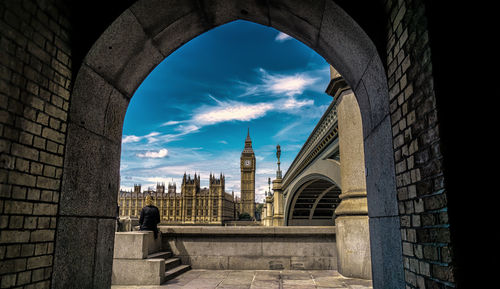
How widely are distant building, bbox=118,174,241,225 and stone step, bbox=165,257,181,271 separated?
110m

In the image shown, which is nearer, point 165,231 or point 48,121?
point 48,121

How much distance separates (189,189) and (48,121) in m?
120

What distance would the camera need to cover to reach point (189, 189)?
121625 millimetres

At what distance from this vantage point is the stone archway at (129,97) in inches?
163

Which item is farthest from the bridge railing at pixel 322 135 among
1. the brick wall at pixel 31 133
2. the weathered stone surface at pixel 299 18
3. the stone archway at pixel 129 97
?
the brick wall at pixel 31 133

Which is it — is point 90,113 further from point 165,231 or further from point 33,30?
point 165,231

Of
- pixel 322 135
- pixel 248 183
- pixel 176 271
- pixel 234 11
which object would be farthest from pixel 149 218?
pixel 248 183

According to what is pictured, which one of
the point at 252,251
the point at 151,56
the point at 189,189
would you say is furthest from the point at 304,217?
the point at 189,189

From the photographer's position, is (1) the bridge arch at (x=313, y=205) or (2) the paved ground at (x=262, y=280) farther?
(1) the bridge arch at (x=313, y=205)

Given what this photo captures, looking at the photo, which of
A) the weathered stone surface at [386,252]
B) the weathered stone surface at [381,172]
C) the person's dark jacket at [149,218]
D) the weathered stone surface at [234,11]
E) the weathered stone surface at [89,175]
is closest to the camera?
the weathered stone surface at [386,252]

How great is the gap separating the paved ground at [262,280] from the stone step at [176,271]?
0.11 meters

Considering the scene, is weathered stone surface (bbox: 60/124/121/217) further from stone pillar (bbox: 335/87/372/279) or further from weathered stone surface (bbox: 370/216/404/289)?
stone pillar (bbox: 335/87/372/279)

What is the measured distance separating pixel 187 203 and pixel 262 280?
380 feet

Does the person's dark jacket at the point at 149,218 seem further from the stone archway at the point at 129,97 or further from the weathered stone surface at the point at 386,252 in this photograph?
the weathered stone surface at the point at 386,252
